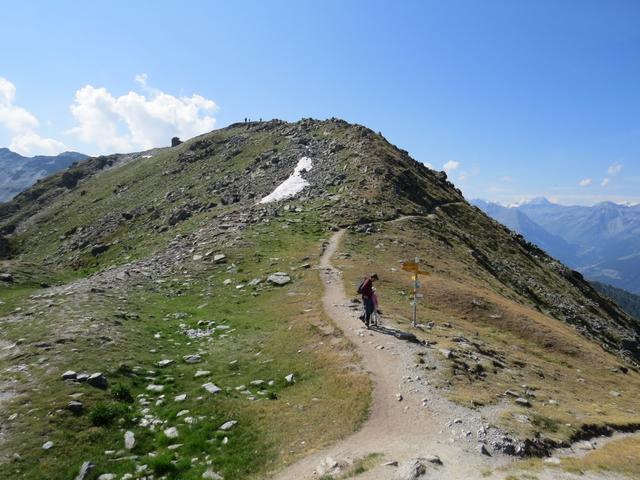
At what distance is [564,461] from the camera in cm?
1526

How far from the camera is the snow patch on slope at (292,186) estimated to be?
2712 inches

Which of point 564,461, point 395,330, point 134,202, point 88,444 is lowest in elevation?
point 88,444

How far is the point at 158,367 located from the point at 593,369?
3206 centimetres

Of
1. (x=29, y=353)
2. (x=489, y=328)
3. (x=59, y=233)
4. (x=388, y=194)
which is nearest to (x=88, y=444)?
(x=29, y=353)

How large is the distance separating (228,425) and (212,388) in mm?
3607

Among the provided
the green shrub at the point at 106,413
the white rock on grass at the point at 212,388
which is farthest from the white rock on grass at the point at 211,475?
the white rock on grass at the point at 212,388

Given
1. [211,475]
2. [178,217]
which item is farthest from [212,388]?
[178,217]

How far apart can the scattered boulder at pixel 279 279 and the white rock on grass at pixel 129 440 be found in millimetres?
21555

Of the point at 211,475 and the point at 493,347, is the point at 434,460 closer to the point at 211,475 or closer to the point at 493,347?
the point at 211,475

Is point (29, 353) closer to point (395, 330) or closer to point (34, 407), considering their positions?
point (34, 407)

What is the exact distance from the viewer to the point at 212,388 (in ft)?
69.0

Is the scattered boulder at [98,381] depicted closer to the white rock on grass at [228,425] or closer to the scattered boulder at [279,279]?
the white rock on grass at [228,425]

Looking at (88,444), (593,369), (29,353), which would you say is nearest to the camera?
(88,444)

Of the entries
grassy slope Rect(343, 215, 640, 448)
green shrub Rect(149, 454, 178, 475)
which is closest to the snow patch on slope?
grassy slope Rect(343, 215, 640, 448)
